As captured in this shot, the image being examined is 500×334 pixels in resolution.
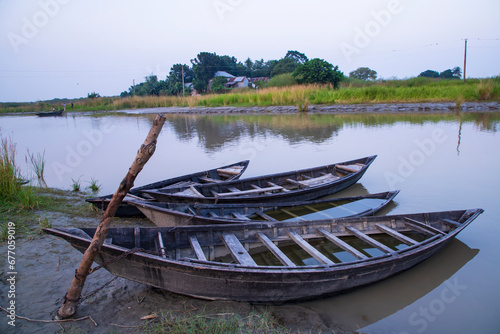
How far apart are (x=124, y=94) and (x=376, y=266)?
60508mm

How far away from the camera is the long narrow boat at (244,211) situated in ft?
14.8

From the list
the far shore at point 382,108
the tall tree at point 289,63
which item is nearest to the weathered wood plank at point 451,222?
the far shore at point 382,108

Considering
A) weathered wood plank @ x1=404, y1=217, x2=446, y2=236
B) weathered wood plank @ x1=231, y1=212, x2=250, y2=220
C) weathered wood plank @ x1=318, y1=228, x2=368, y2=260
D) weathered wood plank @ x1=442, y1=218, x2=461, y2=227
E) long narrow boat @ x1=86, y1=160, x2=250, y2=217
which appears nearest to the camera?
weathered wood plank @ x1=318, y1=228, x2=368, y2=260

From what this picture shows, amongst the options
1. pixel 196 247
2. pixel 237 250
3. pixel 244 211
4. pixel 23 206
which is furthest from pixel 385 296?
pixel 23 206

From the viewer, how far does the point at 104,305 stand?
3160 mm

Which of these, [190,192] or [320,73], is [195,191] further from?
[320,73]

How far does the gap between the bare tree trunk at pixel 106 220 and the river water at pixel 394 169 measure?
2045 mm

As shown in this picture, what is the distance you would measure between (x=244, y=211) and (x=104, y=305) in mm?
2472

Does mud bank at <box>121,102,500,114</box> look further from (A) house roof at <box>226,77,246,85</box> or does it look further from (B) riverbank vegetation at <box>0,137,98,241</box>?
(A) house roof at <box>226,77,246,85</box>

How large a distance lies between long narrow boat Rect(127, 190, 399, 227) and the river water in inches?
30.1

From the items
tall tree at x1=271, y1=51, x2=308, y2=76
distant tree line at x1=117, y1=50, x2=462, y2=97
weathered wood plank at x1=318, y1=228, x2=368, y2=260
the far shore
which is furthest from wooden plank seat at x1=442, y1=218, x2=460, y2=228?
tall tree at x1=271, y1=51, x2=308, y2=76

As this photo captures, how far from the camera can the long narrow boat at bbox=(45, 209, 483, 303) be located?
299 centimetres

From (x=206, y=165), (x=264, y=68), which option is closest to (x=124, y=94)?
(x=264, y=68)

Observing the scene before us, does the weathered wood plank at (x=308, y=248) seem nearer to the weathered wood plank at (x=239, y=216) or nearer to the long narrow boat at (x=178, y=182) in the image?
the weathered wood plank at (x=239, y=216)
